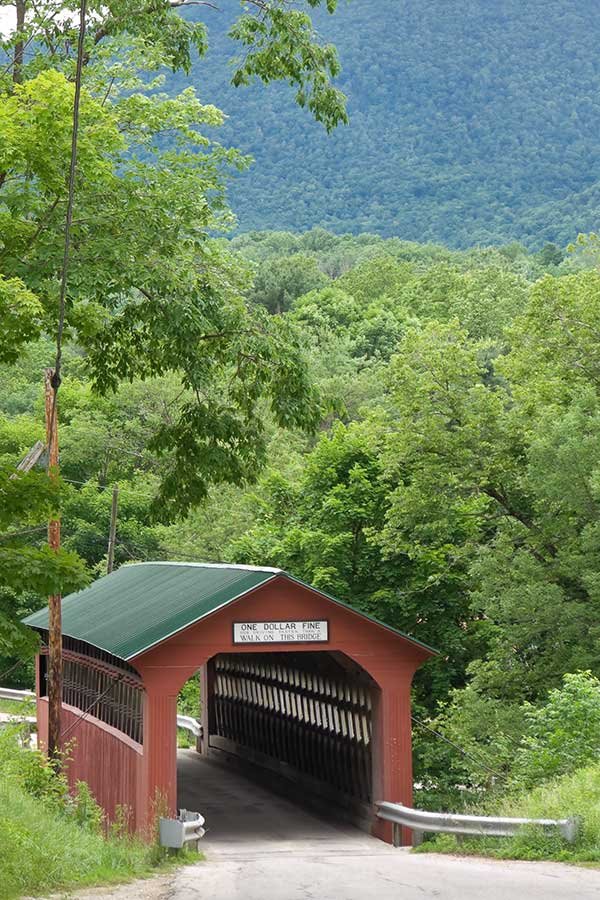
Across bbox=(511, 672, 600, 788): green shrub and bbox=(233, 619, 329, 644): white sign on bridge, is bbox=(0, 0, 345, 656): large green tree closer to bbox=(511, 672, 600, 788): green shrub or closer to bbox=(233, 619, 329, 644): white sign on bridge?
bbox=(233, 619, 329, 644): white sign on bridge

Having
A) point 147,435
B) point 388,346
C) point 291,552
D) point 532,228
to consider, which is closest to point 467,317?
point 388,346

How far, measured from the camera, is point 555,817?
11359mm

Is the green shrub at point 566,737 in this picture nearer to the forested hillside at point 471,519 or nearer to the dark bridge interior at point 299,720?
the dark bridge interior at point 299,720

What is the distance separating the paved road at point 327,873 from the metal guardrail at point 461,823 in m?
0.33

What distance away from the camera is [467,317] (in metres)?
67.2

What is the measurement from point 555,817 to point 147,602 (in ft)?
30.2

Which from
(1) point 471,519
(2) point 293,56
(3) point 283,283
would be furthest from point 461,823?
(3) point 283,283

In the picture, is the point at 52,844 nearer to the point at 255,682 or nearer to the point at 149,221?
the point at 149,221

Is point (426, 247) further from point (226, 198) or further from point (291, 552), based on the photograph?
point (226, 198)

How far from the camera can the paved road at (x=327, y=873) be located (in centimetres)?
978

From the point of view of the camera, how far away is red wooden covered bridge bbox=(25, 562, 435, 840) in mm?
15469

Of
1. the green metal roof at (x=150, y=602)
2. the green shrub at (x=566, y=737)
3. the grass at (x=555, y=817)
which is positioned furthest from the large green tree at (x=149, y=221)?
the grass at (x=555, y=817)

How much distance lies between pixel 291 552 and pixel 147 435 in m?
24.3

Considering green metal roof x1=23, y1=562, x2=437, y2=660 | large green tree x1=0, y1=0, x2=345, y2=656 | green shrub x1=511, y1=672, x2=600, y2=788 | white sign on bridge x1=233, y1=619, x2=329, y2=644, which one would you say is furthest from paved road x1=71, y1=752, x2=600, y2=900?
large green tree x1=0, y1=0, x2=345, y2=656
